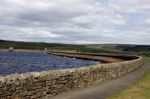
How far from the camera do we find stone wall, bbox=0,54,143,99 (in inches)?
694

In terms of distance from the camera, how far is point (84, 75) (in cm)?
2633

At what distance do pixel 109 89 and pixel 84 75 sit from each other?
81.0 inches

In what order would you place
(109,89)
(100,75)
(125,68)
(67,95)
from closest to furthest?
(67,95)
(109,89)
(100,75)
(125,68)

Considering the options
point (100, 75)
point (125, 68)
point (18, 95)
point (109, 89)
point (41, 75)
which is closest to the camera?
point (18, 95)

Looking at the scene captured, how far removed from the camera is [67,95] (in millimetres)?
21750

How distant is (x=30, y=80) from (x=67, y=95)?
3.43 metres

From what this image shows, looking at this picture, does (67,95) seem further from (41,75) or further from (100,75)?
(100,75)

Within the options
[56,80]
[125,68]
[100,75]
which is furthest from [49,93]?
[125,68]

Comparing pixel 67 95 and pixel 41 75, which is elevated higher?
pixel 41 75

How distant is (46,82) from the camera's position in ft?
68.1

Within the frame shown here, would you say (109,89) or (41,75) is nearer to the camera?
(41,75)

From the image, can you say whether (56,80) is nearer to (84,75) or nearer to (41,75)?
(41,75)

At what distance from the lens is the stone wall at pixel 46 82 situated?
1762 cm

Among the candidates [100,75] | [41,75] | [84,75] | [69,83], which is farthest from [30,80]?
[100,75]
